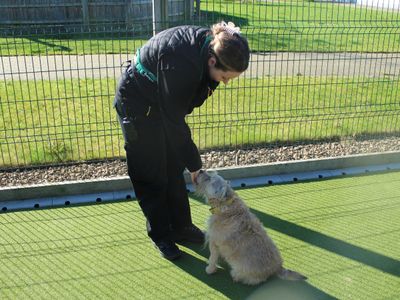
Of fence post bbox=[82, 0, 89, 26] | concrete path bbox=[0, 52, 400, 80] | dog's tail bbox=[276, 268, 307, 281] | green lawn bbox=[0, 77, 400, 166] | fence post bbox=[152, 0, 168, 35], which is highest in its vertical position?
fence post bbox=[82, 0, 89, 26]

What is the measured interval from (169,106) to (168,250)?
5.05 feet

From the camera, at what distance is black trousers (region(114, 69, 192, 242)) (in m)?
3.67

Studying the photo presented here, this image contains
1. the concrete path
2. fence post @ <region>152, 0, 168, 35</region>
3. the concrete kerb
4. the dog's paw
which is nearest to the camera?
the dog's paw

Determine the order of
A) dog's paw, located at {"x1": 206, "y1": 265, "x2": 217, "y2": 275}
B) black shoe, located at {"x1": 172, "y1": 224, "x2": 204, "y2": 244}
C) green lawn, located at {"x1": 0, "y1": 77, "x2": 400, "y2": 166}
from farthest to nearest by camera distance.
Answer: green lawn, located at {"x1": 0, "y1": 77, "x2": 400, "y2": 166} → black shoe, located at {"x1": 172, "y1": 224, "x2": 204, "y2": 244} → dog's paw, located at {"x1": 206, "y1": 265, "x2": 217, "y2": 275}

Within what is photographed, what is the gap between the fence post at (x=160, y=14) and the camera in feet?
17.6

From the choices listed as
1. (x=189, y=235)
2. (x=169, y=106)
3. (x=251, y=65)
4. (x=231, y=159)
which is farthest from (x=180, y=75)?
(x=251, y=65)

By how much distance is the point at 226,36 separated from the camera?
119 inches

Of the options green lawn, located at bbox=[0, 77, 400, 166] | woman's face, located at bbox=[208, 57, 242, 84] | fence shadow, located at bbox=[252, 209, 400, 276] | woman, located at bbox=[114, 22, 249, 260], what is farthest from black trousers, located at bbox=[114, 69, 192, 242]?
green lawn, located at bbox=[0, 77, 400, 166]

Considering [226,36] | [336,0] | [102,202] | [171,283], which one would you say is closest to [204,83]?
[226,36]

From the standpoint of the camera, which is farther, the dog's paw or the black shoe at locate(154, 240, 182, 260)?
the black shoe at locate(154, 240, 182, 260)

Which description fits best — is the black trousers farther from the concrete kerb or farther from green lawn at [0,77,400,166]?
green lawn at [0,77,400,166]

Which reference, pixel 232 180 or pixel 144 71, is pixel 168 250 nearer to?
pixel 144 71

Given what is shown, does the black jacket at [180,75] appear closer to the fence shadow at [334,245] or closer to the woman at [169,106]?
the woman at [169,106]

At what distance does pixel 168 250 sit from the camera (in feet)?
13.4
